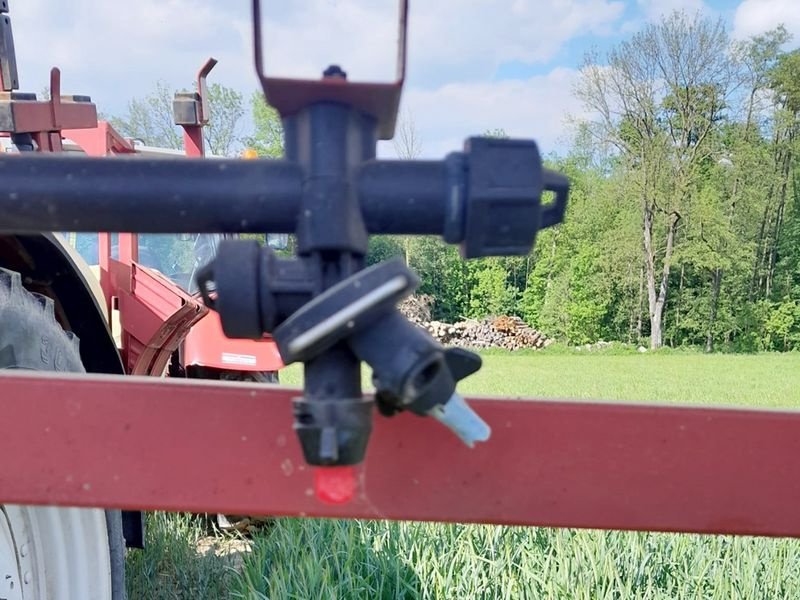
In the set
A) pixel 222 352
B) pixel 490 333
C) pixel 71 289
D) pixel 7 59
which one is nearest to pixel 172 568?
pixel 222 352

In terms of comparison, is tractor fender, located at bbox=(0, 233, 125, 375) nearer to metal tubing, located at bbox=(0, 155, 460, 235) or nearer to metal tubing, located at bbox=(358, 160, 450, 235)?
metal tubing, located at bbox=(0, 155, 460, 235)

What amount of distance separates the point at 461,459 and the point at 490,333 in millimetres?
22878

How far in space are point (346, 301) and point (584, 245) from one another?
2387 centimetres

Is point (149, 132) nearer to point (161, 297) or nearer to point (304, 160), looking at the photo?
point (161, 297)

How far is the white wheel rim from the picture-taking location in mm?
1468

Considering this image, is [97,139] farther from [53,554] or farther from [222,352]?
[53,554]

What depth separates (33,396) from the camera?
0.73 metres

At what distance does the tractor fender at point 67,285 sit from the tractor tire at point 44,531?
0.26 meters

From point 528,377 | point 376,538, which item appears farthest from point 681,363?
point 376,538

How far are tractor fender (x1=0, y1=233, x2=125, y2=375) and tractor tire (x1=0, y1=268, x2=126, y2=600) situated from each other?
0.84 ft

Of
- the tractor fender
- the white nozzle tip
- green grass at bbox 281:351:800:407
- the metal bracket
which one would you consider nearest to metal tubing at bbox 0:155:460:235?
the white nozzle tip

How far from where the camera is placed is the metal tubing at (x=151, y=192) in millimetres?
614

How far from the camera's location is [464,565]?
2637 millimetres

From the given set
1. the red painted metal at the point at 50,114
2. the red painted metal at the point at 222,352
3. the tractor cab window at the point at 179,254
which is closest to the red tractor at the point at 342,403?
the red painted metal at the point at 50,114
